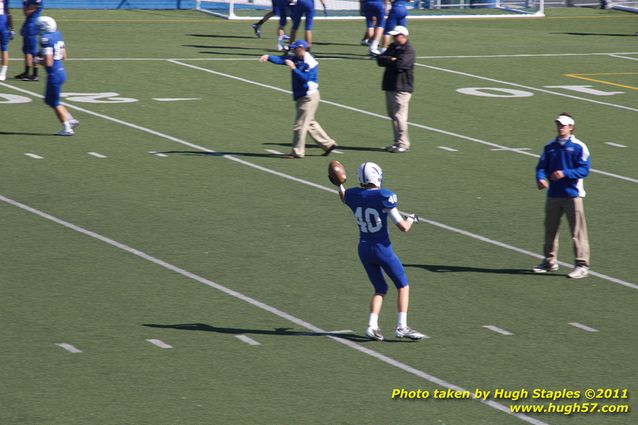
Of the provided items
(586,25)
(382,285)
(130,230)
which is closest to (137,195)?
(130,230)

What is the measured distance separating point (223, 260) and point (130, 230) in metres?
1.75

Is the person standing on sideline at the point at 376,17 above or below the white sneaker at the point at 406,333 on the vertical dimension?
above

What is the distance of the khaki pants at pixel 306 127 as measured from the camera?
66.7 feet

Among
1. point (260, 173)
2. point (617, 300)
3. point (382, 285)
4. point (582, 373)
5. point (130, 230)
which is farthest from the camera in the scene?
point (260, 173)

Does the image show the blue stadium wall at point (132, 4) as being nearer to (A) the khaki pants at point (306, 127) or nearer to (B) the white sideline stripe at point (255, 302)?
(A) the khaki pants at point (306, 127)

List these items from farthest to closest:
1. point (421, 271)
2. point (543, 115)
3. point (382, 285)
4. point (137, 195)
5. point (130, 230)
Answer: point (543, 115) → point (137, 195) → point (130, 230) → point (421, 271) → point (382, 285)

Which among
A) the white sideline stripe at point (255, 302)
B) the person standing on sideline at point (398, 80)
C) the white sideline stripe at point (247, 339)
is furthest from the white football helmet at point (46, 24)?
the white sideline stripe at point (247, 339)

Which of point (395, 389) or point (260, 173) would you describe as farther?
point (260, 173)

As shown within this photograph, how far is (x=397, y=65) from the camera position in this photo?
2127 cm

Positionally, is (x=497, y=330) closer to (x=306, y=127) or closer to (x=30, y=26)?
(x=306, y=127)

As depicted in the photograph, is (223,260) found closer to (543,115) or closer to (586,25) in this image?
(543,115)

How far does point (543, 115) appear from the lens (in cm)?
2503

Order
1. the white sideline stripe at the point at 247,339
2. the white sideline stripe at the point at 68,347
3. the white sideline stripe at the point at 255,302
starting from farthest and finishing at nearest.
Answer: the white sideline stripe at the point at 247,339
the white sideline stripe at the point at 68,347
the white sideline stripe at the point at 255,302

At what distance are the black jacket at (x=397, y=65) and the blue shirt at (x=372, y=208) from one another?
9.43 meters
